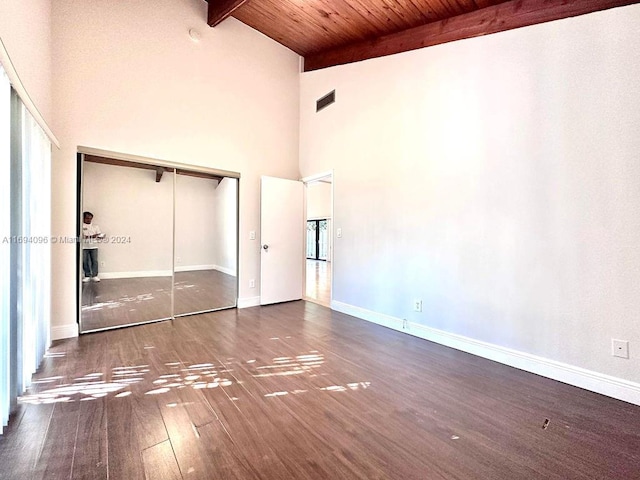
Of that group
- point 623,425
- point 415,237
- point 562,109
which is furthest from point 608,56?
point 623,425

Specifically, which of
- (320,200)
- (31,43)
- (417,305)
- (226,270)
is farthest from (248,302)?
(320,200)

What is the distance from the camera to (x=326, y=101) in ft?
15.1

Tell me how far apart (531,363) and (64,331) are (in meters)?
4.58

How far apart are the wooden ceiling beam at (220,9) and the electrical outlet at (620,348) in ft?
16.0

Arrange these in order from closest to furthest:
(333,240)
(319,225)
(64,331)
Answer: (64,331) < (333,240) < (319,225)

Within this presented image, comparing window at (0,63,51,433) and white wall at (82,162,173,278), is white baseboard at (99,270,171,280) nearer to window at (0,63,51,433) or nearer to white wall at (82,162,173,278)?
white wall at (82,162,173,278)

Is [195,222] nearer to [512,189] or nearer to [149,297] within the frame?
[149,297]

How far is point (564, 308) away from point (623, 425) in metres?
0.81

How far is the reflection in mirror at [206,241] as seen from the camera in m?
4.52

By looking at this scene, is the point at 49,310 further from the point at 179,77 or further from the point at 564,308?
the point at 564,308

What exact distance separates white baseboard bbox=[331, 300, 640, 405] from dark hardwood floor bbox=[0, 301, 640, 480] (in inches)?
3.4

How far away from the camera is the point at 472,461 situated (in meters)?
1.50

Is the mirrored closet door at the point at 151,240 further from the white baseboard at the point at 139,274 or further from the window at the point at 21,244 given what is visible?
the window at the point at 21,244

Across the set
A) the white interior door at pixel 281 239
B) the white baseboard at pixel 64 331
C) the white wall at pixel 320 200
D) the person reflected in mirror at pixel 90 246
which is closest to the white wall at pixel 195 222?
the white interior door at pixel 281 239
